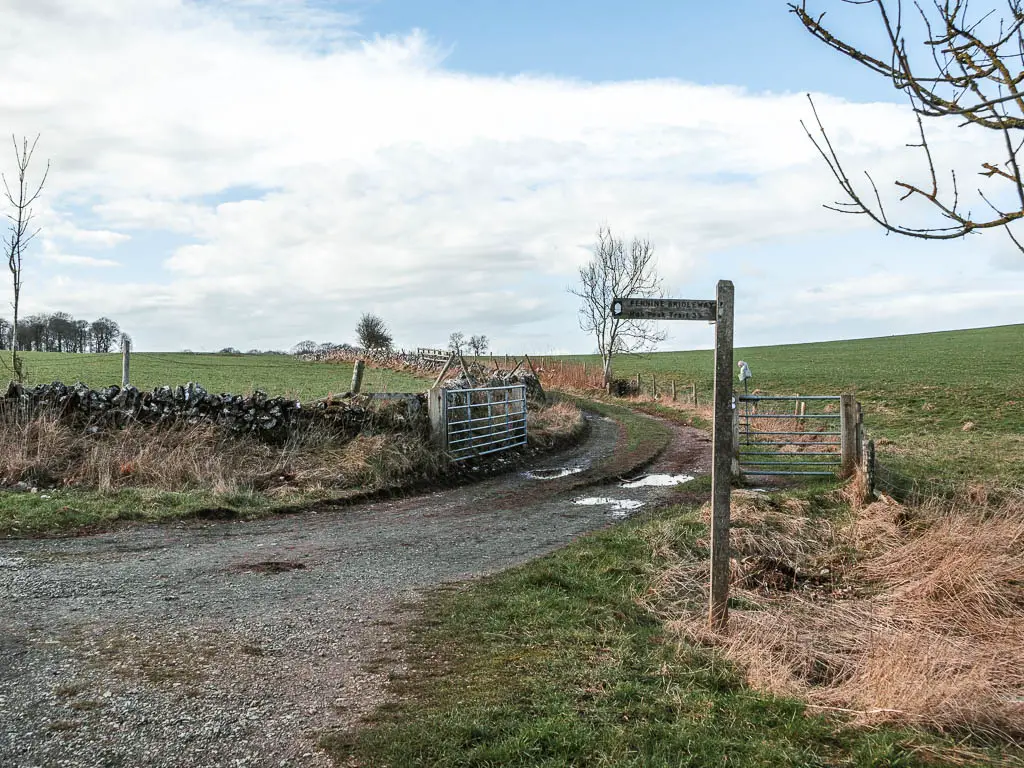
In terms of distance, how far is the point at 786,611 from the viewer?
21.0 feet

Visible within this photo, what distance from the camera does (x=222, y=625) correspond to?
6031mm

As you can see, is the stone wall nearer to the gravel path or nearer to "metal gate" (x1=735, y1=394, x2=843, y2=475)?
the gravel path

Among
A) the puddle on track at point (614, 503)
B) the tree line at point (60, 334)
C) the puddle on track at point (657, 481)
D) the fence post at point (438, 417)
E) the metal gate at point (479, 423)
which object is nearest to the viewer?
the puddle on track at point (614, 503)

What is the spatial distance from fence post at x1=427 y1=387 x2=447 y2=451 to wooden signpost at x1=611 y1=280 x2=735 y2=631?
928 cm

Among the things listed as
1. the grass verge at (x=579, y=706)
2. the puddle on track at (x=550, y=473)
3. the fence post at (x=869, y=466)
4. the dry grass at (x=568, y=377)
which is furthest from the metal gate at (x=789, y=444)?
the dry grass at (x=568, y=377)

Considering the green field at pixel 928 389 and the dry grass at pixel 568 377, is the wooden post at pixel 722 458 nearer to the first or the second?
the green field at pixel 928 389

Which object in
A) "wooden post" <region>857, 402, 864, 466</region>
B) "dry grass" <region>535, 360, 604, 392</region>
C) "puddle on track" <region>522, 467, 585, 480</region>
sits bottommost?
"puddle on track" <region>522, 467, 585, 480</region>

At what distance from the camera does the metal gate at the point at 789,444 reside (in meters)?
13.7

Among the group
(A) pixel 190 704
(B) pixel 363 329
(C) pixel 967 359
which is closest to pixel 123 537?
(A) pixel 190 704

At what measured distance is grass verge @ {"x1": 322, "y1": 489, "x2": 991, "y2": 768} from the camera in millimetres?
3877

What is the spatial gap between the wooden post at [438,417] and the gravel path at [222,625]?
337cm

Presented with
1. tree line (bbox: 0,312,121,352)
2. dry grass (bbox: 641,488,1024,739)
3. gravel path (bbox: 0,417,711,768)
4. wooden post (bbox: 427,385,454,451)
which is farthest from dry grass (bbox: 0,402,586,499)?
tree line (bbox: 0,312,121,352)

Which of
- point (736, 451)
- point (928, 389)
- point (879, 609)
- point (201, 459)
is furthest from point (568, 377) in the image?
point (879, 609)

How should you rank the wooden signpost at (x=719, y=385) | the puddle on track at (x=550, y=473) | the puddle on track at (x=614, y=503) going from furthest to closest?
the puddle on track at (x=550, y=473) < the puddle on track at (x=614, y=503) < the wooden signpost at (x=719, y=385)
